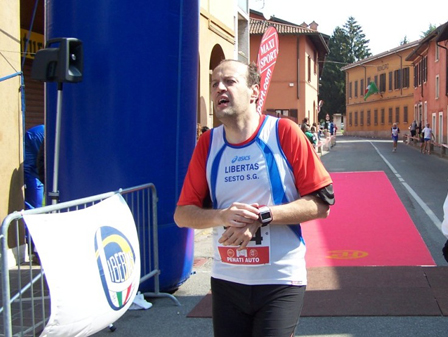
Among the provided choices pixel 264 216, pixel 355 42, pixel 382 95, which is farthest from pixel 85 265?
pixel 355 42

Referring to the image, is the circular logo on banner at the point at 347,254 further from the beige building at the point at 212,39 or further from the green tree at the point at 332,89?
the green tree at the point at 332,89

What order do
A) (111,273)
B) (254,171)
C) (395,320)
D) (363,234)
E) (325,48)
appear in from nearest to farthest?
(254,171)
(111,273)
(395,320)
(363,234)
(325,48)

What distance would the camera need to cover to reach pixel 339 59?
316ft

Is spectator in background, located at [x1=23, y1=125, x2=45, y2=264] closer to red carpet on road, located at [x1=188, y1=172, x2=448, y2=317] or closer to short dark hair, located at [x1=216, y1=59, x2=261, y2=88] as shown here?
red carpet on road, located at [x1=188, y1=172, x2=448, y2=317]

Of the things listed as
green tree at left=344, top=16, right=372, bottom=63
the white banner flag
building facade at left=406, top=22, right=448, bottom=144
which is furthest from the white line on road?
green tree at left=344, top=16, right=372, bottom=63

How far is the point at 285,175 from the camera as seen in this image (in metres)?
2.78

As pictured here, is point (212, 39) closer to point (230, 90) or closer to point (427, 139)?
point (230, 90)

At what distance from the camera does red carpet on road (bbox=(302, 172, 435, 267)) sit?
7562 mm

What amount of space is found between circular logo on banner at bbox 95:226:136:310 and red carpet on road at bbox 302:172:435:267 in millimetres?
3572

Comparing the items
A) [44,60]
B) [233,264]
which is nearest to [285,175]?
[233,264]

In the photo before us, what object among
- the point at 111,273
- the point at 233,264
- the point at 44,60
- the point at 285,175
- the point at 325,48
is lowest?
the point at 111,273

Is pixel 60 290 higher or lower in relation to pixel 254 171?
lower

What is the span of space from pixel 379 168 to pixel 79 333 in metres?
20.6

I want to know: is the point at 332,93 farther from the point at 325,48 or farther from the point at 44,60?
the point at 44,60
